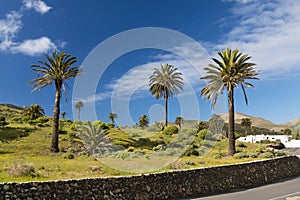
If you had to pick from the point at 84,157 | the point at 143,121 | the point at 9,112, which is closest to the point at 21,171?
the point at 84,157

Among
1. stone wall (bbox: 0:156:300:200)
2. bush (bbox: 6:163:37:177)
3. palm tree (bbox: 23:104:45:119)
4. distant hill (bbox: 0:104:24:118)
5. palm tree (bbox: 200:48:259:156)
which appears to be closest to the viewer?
stone wall (bbox: 0:156:300:200)

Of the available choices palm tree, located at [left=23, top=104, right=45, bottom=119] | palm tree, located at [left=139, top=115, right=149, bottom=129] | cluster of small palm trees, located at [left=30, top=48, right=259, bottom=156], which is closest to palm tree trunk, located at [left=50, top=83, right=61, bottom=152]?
cluster of small palm trees, located at [left=30, top=48, right=259, bottom=156]

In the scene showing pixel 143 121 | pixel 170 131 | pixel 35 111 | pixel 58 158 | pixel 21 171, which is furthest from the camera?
pixel 143 121

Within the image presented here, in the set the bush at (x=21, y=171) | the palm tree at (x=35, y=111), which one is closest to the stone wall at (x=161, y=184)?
the bush at (x=21, y=171)

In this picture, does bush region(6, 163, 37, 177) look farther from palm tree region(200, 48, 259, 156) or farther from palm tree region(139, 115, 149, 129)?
palm tree region(139, 115, 149, 129)

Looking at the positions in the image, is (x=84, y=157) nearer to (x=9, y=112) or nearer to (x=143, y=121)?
(x=143, y=121)

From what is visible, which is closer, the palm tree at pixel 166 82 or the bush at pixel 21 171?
the bush at pixel 21 171

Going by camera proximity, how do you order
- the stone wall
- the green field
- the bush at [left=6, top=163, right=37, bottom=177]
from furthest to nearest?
the green field, the bush at [left=6, top=163, right=37, bottom=177], the stone wall

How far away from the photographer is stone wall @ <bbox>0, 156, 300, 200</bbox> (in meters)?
13.0

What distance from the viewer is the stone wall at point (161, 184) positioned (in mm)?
12953

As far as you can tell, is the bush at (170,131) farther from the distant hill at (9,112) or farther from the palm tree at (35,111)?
the distant hill at (9,112)

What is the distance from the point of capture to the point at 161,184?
55.4 ft

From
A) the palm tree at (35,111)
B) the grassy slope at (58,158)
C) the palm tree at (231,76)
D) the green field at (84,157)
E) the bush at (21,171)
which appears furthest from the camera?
the palm tree at (35,111)

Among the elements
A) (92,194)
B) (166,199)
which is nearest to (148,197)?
(166,199)
